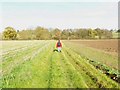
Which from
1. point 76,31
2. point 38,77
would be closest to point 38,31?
point 76,31

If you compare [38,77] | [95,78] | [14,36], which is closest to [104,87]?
[95,78]

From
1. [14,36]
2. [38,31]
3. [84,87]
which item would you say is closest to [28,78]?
[84,87]

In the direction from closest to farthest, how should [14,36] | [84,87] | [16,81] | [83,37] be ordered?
1. [84,87]
2. [16,81]
3. [14,36]
4. [83,37]

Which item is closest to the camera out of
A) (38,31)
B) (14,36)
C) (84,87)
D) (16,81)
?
(84,87)

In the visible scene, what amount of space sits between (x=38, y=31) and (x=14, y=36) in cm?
3052

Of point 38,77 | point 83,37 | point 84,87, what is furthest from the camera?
point 83,37

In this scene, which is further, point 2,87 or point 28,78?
point 28,78

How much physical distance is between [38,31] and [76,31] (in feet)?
89.0

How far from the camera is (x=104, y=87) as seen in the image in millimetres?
10469

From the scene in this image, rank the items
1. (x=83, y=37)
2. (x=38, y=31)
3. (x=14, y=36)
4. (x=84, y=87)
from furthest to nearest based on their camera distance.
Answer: (x=38, y=31) → (x=83, y=37) → (x=14, y=36) → (x=84, y=87)

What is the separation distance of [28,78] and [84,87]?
3.26 metres

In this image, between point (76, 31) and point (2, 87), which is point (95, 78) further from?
point (76, 31)

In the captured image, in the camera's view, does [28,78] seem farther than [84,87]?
Yes

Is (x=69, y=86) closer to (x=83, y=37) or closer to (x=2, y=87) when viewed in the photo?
(x=2, y=87)
